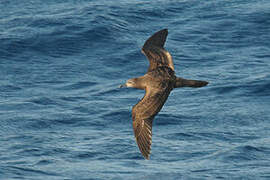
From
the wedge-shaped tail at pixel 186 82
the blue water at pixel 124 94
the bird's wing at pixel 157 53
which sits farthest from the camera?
the blue water at pixel 124 94

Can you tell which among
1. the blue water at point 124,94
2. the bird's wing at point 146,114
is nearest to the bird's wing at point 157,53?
the bird's wing at point 146,114

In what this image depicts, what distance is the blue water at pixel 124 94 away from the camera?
2534 cm

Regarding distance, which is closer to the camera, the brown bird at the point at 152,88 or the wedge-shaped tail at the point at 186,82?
the brown bird at the point at 152,88

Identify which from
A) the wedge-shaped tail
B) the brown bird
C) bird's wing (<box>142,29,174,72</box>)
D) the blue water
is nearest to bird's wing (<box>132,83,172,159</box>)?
the brown bird

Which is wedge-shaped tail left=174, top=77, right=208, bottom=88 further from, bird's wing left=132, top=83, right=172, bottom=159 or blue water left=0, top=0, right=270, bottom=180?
blue water left=0, top=0, right=270, bottom=180

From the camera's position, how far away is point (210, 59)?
2931cm

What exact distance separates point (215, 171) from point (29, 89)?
8255mm

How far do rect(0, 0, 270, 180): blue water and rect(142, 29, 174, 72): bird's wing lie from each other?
26.7ft

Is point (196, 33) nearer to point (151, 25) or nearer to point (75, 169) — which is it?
point (151, 25)

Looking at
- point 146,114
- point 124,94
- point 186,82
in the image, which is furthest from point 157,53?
point 124,94

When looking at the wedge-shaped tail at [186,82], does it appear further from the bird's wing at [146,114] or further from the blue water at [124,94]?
the blue water at [124,94]

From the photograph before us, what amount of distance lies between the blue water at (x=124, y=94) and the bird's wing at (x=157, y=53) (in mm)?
8124

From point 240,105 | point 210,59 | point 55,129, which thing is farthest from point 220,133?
point 55,129

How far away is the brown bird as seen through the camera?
584 inches
